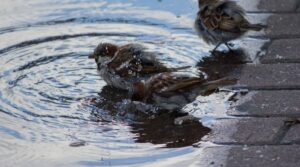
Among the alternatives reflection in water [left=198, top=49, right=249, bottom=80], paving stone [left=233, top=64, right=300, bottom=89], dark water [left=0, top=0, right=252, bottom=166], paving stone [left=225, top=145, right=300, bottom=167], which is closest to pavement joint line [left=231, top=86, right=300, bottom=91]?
paving stone [left=233, top=64, right=300, bottom=89]

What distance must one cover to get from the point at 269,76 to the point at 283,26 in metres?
1.61

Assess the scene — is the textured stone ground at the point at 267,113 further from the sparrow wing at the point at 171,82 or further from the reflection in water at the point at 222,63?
the sparrow wing at the point at 171,82

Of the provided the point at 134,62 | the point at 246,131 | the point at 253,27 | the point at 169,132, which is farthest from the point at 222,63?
the point at 246,131

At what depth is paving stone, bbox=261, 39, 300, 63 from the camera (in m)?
8.34

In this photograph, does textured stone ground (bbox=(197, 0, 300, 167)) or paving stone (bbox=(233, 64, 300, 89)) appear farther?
paving stone (bbox=(233, 64, 300, 89))

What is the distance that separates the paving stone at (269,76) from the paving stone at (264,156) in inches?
59.0

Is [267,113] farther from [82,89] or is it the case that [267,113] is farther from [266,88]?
[82,89]

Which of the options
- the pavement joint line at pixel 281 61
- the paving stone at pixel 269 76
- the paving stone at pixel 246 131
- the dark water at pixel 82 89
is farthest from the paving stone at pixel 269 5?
the paving stone at pixel 246 131

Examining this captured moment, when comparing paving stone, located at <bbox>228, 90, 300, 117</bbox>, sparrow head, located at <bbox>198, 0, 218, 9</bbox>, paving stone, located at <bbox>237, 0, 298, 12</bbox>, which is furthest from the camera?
paving stone, located at <bbox>237, 0, 298, 12</bbox>

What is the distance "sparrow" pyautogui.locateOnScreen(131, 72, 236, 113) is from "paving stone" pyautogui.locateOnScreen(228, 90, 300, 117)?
23cm

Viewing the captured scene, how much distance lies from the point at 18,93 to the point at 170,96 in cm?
150

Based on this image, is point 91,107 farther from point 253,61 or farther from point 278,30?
point 278,30

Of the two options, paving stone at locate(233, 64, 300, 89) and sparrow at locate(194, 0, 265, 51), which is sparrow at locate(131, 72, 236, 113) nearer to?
paving stone at locate(233, 64, 300, 89)

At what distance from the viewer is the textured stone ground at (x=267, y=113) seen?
604 cm
